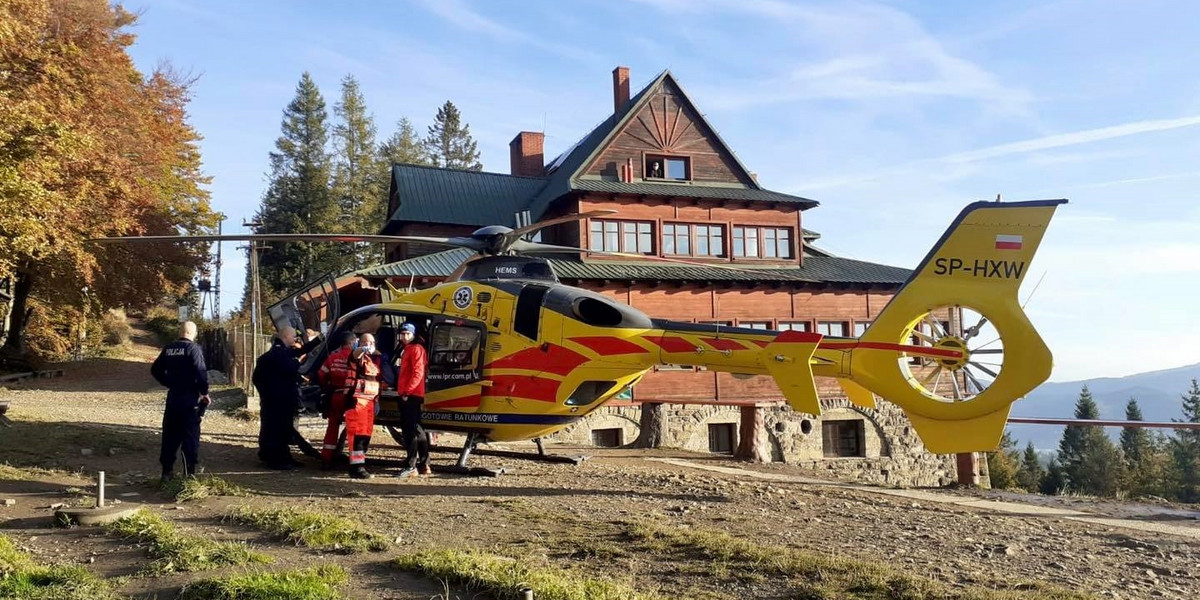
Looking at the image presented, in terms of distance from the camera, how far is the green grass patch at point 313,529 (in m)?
6.45

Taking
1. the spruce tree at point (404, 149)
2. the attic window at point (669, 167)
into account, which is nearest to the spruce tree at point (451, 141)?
the spruce tree at point (404, 149)

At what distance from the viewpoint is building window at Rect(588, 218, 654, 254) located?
2680 centimetres

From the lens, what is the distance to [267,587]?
5.16m

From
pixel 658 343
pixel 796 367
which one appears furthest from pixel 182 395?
pixel 796 367

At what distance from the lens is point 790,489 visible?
1061 cm

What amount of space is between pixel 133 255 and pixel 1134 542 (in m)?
27.2

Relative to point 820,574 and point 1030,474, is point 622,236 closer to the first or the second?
point 820,574

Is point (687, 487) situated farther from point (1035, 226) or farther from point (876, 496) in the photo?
point (1035, 226)

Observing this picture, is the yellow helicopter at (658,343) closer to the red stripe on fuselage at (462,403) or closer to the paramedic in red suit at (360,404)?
the red stripe on fuselage at (462,403)

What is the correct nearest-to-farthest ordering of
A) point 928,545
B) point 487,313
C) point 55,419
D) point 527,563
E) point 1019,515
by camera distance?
point 527,563 < point 928,545 < point 1019,515 < point 487,313 < point 55,419

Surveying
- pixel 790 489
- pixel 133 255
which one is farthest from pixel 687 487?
pixel 133 255

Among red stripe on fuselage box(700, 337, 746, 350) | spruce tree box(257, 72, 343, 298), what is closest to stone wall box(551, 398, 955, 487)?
red stripe on fuselage box(700, 337, 746, 350)

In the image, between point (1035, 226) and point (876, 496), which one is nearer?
point (1035, 226)

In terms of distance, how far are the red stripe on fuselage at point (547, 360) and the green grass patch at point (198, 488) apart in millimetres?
3649
